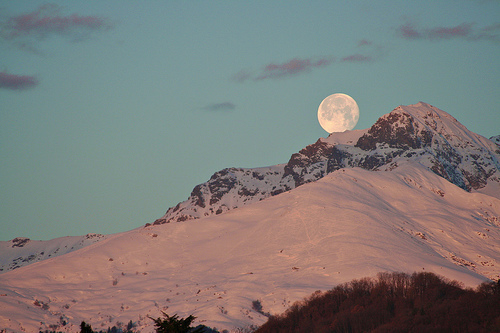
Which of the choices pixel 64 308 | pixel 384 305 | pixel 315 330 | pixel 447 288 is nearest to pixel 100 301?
pixel 64 308

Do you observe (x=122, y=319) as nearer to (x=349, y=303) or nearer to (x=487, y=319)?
(x=349, y=303)

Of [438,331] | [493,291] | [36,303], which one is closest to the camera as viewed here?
[438,331]

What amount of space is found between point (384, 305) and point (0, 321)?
99.8 m

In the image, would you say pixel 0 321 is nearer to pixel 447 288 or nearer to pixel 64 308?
pixel 64 308

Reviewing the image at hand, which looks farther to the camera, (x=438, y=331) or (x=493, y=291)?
(x=493, y=291)

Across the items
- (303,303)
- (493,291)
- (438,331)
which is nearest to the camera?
(438,331)

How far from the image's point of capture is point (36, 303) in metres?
193

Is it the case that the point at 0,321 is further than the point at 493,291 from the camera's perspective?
Yes

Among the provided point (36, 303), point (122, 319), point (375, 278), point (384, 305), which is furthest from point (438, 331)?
point (36, 303)

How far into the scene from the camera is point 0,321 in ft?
580

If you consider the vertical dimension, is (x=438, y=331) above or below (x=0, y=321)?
below

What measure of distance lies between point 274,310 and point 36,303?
6881 cm

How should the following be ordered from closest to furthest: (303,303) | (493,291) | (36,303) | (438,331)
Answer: (438,331) → (493,291) → (303,303) → (36,303)

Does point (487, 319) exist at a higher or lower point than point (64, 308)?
lower
